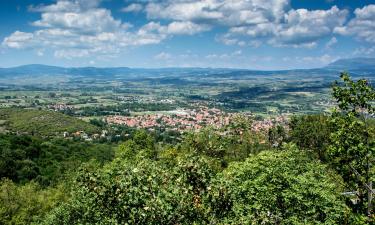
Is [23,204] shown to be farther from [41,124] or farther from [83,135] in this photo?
[41,124]

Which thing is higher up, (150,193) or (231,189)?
(150,193)

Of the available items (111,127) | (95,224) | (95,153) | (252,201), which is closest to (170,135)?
(111,127)

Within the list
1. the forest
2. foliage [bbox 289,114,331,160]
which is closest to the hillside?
foliage [bbox 289,114,331,160]

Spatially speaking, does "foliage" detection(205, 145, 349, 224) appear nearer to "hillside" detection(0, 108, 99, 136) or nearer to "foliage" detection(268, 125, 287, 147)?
"foliage" detection(268, 125, 287, 147)

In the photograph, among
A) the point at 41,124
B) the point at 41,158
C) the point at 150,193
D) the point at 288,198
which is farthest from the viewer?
the point at 41,124

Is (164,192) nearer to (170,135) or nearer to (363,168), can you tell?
(363,168)

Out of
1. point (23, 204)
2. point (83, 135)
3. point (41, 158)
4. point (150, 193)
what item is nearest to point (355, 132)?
point (150, 193)
